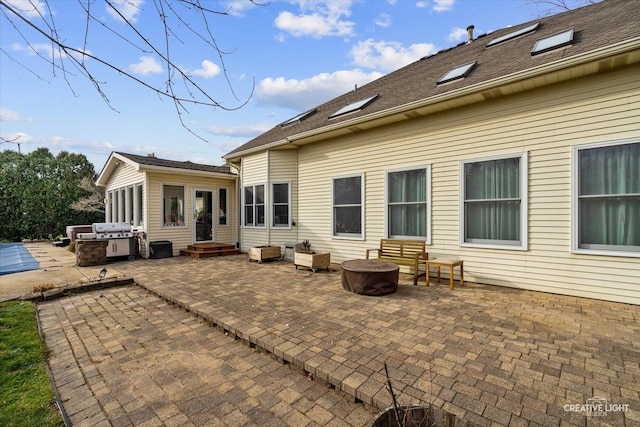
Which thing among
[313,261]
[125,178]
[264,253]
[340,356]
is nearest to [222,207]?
[264,253]

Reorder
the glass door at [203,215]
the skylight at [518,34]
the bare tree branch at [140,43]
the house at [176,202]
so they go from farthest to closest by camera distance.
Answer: the glass door at [203,215] < the house at [176,202] < the skylight at [518,34] < the bare tree branch at [140,43]

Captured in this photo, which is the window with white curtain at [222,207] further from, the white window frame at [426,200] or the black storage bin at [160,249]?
the white window frame at [426,200]

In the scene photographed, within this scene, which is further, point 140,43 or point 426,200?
point 426,200

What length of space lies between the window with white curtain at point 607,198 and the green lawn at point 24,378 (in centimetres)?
680

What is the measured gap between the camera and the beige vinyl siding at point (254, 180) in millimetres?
9477

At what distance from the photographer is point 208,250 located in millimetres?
9773

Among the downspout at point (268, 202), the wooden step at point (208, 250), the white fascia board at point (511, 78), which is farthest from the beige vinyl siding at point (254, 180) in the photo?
the white fascia board at point (511, 78)

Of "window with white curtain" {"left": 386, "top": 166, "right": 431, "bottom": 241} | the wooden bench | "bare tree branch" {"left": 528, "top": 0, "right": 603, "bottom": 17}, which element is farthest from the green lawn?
"bare tree branch" {"left": 528, "top": 0, "right": 603, "bottom": 17}

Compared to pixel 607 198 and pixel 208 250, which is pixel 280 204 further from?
pixel 607 198

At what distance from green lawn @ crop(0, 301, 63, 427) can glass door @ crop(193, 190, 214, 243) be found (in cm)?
657

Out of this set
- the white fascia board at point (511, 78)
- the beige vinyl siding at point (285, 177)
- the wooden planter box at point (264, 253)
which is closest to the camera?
the white fascia board at point (511, 78)

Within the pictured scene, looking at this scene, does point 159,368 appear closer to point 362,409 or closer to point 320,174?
point 362,409

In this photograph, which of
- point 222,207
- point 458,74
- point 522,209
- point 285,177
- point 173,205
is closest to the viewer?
point 522,209

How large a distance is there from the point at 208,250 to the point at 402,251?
666 cm
